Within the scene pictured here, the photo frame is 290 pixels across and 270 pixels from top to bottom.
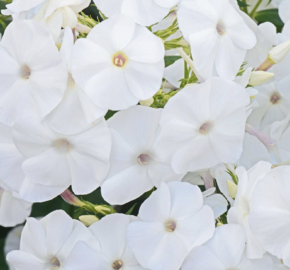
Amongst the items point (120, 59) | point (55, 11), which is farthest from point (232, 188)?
point (55, 11)

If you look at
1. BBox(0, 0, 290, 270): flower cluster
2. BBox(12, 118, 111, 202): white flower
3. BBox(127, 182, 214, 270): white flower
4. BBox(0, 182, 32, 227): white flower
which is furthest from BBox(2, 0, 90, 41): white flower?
BBox(0, 182, 32, 227): white flower

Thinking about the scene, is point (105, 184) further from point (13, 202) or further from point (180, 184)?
point (13, 202)

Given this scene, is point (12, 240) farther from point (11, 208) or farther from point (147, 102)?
point (147, 102)

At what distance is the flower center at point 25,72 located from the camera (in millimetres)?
728

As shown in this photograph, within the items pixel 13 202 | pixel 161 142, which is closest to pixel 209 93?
pixel 161 142

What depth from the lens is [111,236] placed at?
0.76 meters

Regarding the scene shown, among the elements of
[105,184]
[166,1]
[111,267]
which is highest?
[166,1]

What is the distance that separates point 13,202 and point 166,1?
0.50 m

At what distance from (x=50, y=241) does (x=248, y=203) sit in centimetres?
31

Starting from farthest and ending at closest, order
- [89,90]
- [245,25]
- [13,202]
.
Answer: [13,202] < [245,25] < [89,90]

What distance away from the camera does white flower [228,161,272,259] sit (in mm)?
713

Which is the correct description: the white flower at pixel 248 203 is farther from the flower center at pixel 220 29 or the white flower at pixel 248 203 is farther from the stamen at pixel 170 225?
the flower center at pixel 220 29

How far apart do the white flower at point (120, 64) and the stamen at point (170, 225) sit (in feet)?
0.60

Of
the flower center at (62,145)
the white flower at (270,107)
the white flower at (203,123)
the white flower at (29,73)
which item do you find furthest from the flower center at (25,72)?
the white flower at (270,107)
